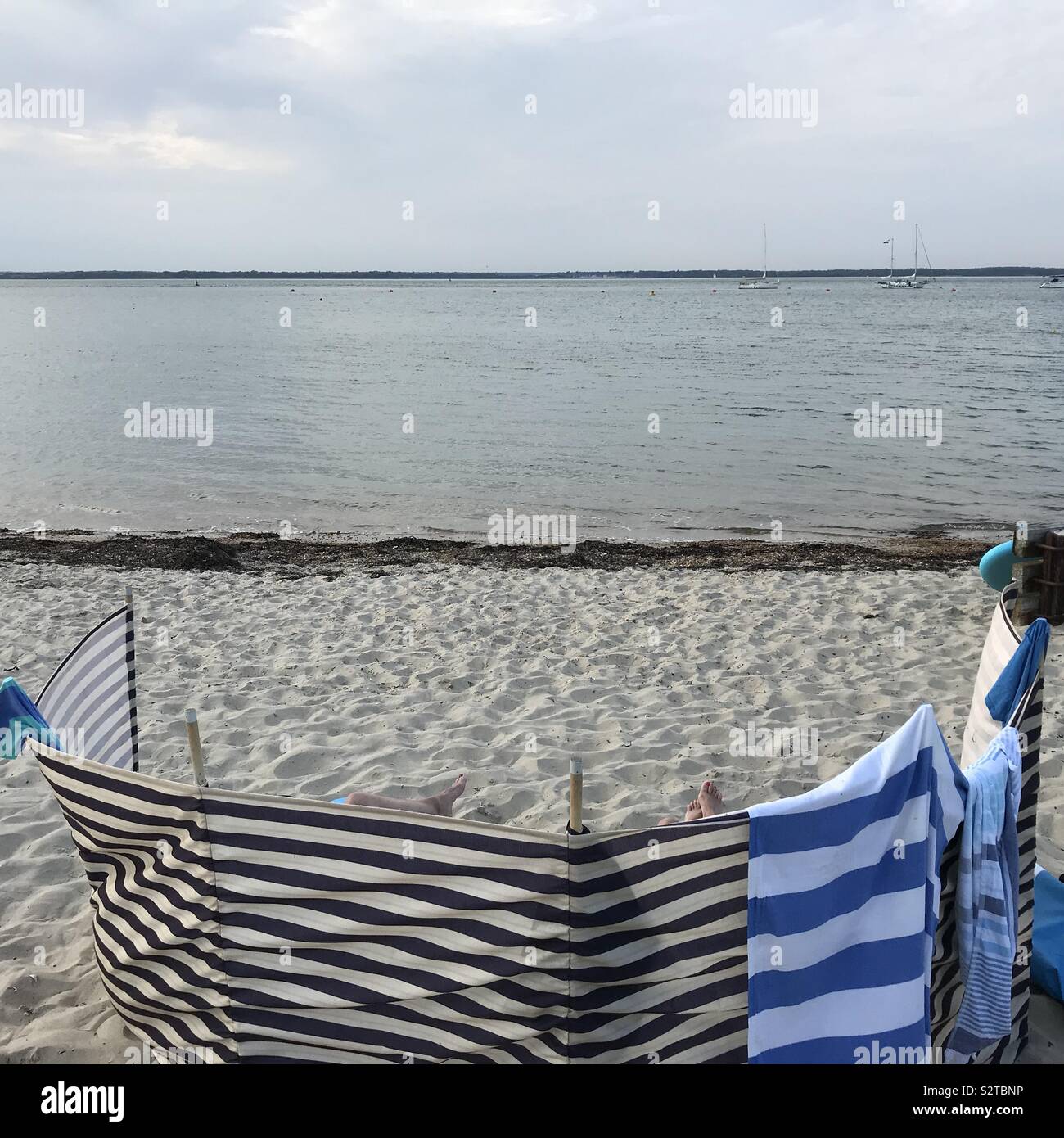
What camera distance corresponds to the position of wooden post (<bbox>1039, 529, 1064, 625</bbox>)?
7.07m

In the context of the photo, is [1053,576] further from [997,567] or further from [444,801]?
[444,801]

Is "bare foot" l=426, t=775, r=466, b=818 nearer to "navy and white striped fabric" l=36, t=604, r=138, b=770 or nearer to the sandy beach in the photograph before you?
the sandy beach

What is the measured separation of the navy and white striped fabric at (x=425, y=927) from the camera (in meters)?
2.92

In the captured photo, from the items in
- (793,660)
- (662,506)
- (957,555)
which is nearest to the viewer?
(793,660)

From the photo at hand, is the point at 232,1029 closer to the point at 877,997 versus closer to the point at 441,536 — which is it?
the point at 877,997

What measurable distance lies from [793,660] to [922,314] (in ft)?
273

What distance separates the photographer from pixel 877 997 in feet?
10.1

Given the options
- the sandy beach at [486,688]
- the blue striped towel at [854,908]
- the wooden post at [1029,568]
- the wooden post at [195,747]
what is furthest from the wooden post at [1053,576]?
the wooden post at [195,747]

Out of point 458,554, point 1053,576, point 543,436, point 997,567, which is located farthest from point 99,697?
point 543,436

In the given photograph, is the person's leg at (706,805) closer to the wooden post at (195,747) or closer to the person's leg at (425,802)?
the person's leg at (425,802)

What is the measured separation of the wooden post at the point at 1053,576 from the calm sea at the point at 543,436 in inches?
310

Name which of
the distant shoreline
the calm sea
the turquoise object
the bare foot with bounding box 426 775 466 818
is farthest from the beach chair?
the calm sea
